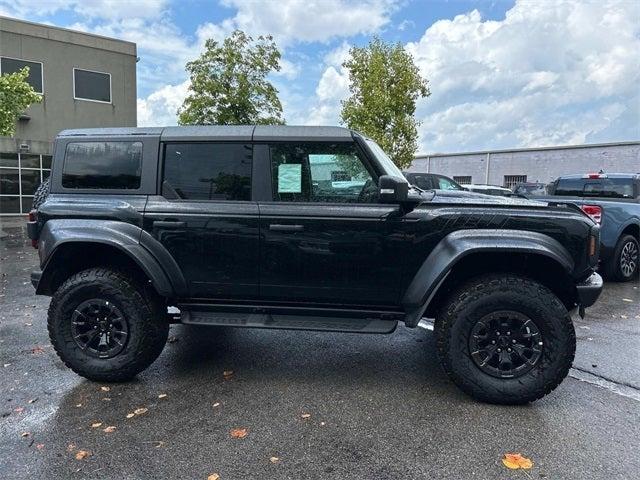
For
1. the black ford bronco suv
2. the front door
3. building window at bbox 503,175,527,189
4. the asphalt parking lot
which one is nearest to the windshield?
the black ford bronco suv

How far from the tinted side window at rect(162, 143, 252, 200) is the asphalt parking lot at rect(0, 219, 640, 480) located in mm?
1524

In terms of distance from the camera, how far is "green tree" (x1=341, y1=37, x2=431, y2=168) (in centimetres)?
1898

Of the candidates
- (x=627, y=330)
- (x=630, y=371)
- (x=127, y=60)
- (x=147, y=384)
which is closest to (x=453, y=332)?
(x=630, y=371)

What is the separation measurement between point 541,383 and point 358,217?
1.75 metres

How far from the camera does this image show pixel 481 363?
3496mm

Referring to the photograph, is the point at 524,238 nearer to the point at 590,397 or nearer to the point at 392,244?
the point at 392,244

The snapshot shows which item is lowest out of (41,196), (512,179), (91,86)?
(41,196)

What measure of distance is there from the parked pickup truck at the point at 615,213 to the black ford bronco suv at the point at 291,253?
4276 mm

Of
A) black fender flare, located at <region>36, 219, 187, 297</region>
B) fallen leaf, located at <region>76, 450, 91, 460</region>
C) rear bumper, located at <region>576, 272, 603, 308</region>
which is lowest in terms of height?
fallen leaf, located at <region>76, 450, 91, 460</region>

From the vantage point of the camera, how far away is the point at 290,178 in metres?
3.77

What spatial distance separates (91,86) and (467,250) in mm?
23584

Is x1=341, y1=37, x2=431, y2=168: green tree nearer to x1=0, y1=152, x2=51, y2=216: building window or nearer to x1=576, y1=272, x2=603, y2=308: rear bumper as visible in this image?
x1=0, y1=152, x2=51, y2=216: building window

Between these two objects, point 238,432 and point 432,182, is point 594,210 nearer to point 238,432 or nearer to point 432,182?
point 238,432

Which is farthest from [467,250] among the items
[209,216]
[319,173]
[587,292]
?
[209,216]
